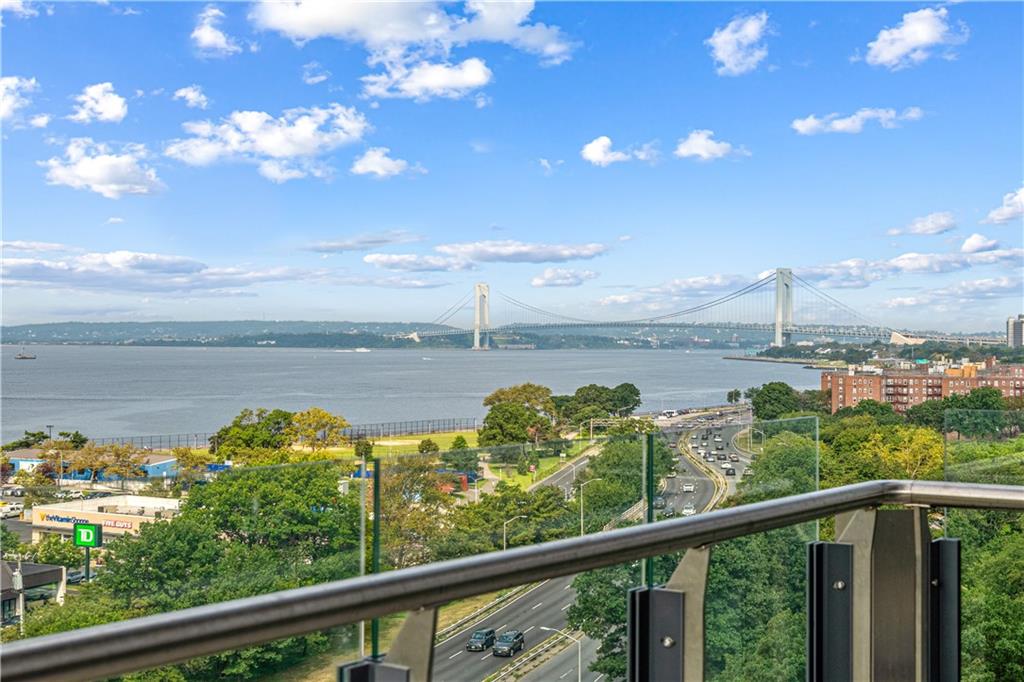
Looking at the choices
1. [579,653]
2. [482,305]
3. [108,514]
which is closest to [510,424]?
[108,514]

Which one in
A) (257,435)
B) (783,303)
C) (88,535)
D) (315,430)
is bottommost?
(257,435)

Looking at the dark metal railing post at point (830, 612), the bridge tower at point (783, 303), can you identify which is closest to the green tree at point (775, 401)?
Answer: the bridge tower at point (783, 303)

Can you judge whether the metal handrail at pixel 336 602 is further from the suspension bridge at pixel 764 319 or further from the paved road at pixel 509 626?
the suspension bridge at pixel 764 319

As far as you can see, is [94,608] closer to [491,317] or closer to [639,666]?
[639,666]

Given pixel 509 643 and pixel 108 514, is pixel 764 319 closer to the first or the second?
pixel 108 514

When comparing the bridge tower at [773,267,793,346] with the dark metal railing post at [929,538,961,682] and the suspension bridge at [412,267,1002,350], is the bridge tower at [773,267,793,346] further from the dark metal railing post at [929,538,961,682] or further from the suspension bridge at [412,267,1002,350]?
the dark metal railing post at [929,538,961,682]

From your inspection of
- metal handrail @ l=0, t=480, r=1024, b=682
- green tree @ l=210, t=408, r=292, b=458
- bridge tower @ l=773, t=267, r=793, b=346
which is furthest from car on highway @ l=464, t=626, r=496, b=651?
bridge tower @ l=773, t=267, r=793, b=346

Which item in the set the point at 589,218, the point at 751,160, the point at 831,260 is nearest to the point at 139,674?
the point at 751,160
